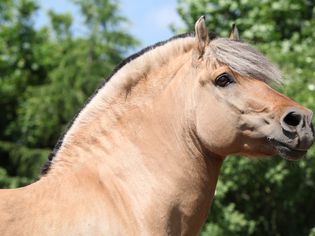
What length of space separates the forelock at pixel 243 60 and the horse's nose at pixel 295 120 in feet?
1.20

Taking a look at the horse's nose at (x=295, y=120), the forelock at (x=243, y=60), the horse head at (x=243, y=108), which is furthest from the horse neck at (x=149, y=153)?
the horse's nose at (x=295, y=120)

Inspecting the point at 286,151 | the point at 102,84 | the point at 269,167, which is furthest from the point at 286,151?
the point at 269,167

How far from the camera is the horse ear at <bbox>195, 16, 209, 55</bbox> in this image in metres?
4.75

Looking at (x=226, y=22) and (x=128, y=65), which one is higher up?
(x=128, y=65)

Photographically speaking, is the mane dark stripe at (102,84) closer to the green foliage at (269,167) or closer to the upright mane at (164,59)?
the upright mane at (164,59)

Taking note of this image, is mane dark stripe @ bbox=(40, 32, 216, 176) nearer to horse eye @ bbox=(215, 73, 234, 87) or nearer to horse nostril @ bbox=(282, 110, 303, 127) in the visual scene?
horse eye @ bbox=(215, 73, 234, 87)

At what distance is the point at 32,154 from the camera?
1794 cm

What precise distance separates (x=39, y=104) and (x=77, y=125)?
49.1 ft

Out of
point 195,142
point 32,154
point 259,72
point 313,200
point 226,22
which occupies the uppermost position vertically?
point 259,72

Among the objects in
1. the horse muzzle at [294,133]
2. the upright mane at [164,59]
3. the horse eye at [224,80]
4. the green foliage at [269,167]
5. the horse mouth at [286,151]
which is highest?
the upright mane at [164,59]

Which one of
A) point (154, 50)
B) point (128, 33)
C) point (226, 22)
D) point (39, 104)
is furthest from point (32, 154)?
point (154, 50)

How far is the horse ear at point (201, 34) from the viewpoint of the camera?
15.6ft

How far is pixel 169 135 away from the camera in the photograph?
4.64 meters

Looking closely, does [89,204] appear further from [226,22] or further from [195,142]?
[226,22]
